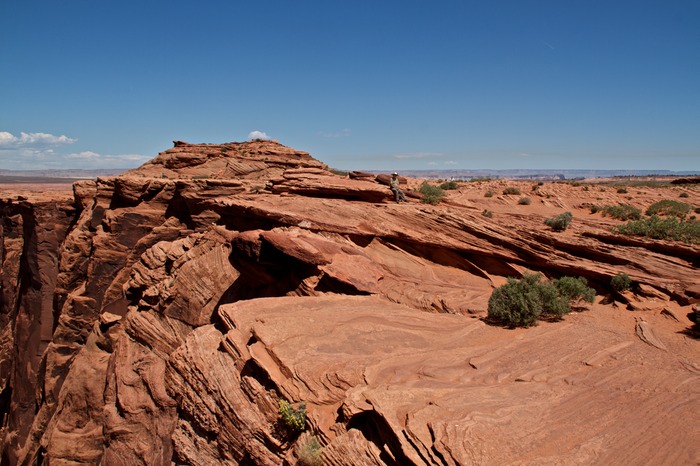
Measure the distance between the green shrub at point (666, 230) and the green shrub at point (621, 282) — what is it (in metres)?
2.63

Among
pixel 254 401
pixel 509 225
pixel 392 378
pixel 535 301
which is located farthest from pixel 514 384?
pixel 509 225

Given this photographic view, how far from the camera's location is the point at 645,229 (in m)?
13.1

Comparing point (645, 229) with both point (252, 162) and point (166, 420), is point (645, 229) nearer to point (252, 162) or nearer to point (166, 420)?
point (166, 420)

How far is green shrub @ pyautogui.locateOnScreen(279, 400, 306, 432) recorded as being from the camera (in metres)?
6.98

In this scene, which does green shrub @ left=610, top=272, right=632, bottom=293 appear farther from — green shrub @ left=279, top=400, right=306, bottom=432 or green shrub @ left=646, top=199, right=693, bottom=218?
green shrub @ left=646, top=199, right=693, bottom=218

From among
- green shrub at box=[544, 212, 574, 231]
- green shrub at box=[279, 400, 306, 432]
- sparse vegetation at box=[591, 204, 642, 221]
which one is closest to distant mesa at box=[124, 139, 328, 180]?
green shrub at box=[544, 212, 574, 231]

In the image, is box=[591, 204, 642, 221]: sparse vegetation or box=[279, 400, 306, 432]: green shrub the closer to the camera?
box=[279, 400, 306, 432]: green shrub

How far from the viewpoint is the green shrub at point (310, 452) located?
620 cm

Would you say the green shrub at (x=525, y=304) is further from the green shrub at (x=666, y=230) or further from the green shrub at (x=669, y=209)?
the green shrub at (x=669, y=209)

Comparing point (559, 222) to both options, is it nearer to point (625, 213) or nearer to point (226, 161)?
point (625, 213)

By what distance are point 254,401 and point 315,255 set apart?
5014mm

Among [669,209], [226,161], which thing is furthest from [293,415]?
[226,161]

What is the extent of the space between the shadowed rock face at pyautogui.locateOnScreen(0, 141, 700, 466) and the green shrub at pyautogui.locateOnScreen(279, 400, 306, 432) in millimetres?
129

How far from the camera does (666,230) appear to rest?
12.7 m
